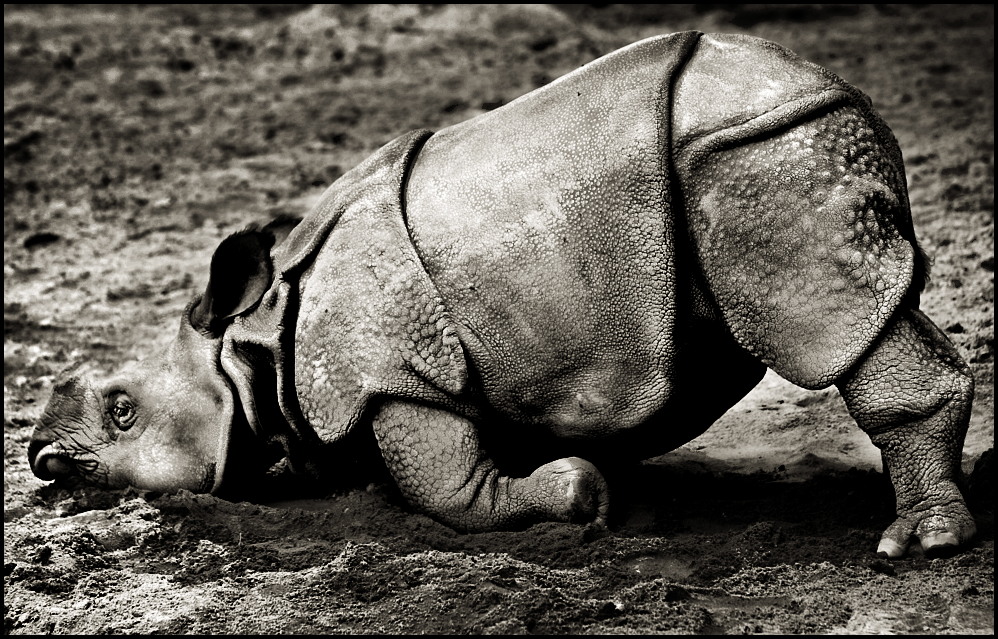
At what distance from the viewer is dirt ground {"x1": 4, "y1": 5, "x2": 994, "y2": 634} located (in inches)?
159

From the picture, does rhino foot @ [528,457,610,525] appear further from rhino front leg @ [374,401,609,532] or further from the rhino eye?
the rhino eye

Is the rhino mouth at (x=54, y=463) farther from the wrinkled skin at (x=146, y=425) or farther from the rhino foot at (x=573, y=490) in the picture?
the rhino foot at (x=573, y=490)

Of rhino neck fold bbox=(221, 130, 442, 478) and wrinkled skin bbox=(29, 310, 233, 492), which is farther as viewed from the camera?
wrinkled skin bbox=(29, 310, 233, 492)

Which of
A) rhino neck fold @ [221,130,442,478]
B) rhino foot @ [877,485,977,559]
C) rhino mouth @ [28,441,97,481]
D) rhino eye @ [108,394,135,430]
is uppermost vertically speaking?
rhino neck fold @ [221,130,442,478]

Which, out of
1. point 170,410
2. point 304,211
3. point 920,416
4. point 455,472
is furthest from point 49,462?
point 304,211

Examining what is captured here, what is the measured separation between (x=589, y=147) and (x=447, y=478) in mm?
1261

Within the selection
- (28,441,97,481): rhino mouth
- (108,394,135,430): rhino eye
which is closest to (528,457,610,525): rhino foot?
(108,394,135,430): rhino eye

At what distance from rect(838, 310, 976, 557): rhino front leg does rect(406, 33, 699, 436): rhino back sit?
66 centimetres

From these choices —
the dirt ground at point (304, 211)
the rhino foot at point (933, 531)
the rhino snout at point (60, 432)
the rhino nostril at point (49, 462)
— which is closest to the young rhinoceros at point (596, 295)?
the rhino foot at point (933, 531)

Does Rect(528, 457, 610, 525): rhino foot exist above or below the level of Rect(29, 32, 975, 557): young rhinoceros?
below

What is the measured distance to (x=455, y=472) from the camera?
179 inches

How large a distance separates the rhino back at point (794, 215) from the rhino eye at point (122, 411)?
237 cm

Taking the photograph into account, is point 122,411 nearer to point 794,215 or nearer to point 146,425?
point 146,425

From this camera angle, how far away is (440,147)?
4.76m
